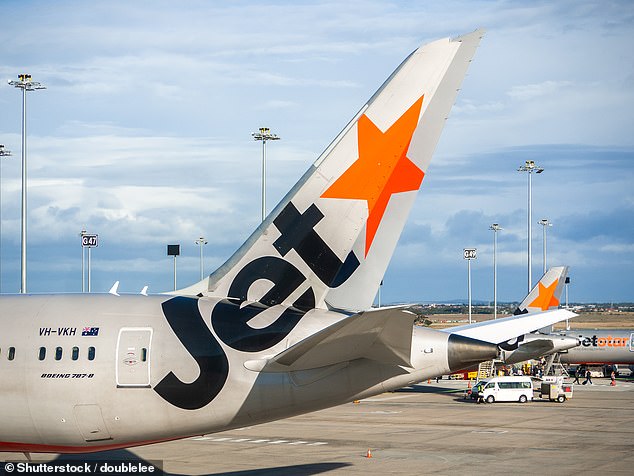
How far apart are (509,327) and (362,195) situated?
541 centimetres

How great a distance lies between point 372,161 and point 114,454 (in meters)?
17.5

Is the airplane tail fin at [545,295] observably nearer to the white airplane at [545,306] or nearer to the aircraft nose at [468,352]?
the white airplane at [545,306]

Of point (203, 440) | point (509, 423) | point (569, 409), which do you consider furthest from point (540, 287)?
point (203, 440)

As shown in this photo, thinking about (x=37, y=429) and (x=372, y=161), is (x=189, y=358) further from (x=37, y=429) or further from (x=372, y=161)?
(x=372, y=161)

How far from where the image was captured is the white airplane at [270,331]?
19828 millimetres

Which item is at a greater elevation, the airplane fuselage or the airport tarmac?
the airplane fuselage

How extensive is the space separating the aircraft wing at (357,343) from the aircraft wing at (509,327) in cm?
424

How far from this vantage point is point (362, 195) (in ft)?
67.5

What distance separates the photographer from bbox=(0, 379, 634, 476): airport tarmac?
3152cm

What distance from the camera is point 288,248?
2100cm

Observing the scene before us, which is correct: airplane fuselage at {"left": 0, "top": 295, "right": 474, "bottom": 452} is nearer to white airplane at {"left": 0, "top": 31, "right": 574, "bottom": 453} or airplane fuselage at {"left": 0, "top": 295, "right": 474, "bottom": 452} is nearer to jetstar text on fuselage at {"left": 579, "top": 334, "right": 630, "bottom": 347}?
white airplane at {"left": 0, "top": 31, "right": 574, "bottom": 453}

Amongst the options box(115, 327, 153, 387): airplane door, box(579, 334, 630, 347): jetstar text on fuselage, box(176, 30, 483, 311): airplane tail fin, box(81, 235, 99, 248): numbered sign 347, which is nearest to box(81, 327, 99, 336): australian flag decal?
box(115, 327, 153, 387): airplane door

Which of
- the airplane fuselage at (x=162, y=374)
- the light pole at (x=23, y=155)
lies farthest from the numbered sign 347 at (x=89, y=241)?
the airplane fuselage at (x=162, y=374)

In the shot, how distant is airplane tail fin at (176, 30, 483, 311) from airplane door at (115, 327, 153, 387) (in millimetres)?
3049
